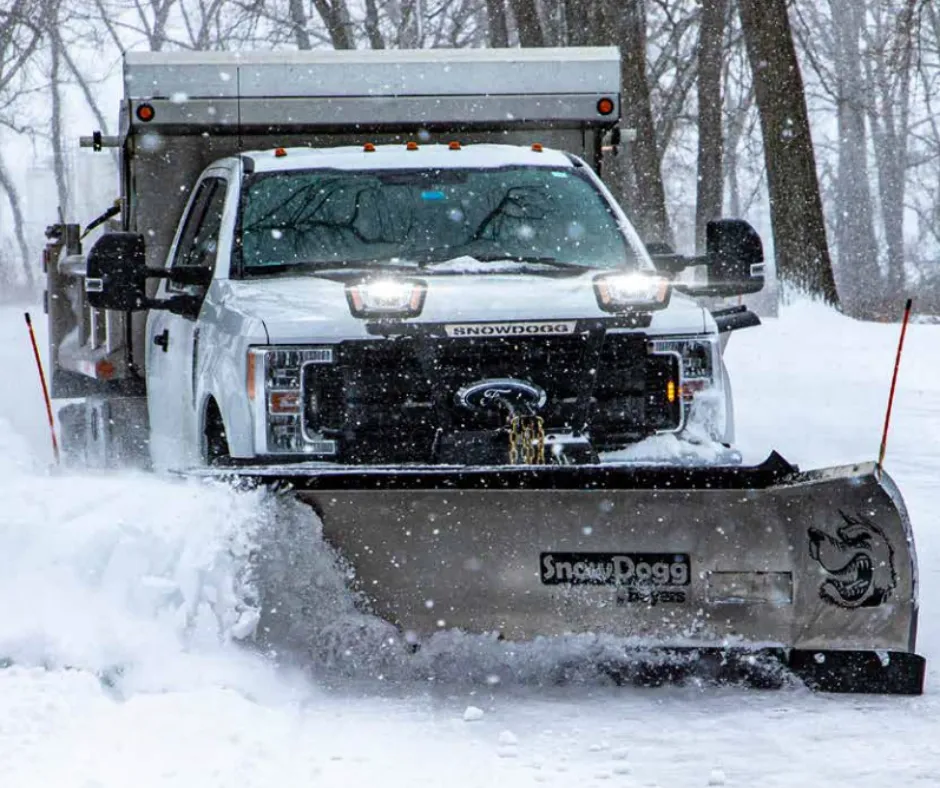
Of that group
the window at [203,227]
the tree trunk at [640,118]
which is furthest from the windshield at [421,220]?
the tree trunk at [640,118]

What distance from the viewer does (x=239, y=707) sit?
500 centimetres

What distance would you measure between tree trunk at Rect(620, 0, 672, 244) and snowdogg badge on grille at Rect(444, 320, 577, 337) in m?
20.0

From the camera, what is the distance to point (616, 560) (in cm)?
557

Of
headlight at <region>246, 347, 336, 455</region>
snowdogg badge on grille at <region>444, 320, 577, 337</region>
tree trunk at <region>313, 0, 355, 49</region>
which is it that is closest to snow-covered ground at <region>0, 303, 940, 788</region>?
headlight at <region>246, 347, 336, 455</region>

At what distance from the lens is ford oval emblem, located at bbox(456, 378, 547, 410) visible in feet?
21.3

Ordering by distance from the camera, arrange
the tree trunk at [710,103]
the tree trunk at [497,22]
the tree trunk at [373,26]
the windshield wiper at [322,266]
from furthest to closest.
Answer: the tree trunk at [373,26], the tree trunk at [710,103], the tree trunk at [497,22], the windshield wiper at [322,266]

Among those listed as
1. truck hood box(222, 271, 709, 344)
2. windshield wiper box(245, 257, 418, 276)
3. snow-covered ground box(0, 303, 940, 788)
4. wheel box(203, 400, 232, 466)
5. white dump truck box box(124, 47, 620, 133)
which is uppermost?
white dump truck box box(124, 47, 620, 133)

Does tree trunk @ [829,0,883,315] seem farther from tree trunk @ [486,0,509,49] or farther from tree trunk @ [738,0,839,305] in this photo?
tree trunk @ [738,0,839,305]

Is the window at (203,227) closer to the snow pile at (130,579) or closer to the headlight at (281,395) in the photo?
the headlight at (281,395)

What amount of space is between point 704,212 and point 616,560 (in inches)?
1175

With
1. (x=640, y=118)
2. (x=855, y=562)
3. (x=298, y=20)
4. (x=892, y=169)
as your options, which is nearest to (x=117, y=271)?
(x=855, y=562)

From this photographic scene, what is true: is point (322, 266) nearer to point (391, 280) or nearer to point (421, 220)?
point (421, 220)

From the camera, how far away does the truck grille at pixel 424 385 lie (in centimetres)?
648

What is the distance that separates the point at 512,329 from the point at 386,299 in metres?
0.48
